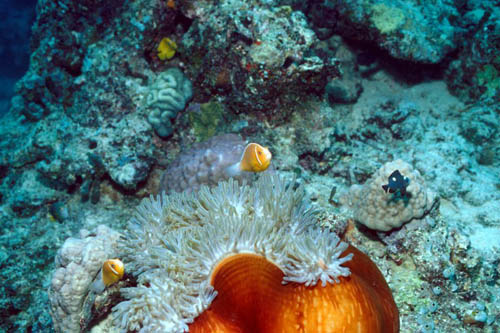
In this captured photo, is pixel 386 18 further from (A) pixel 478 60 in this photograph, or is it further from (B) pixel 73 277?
(B) pixel 73 277

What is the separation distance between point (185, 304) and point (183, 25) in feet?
16.5

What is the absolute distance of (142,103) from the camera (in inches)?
199

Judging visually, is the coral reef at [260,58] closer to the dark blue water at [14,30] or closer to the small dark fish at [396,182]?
the small dark fish at [396,182]

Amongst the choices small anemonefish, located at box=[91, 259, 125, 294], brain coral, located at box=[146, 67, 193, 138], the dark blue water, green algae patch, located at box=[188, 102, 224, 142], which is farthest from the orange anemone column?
the dark blue water

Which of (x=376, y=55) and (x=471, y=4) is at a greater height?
(x=471, y=4)

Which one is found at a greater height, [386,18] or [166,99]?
[386,18]

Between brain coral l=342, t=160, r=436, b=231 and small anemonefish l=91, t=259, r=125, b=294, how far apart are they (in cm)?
227

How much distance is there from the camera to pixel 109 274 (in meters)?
2.30

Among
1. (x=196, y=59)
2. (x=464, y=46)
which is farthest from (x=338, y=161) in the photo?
(x=464, y=46)

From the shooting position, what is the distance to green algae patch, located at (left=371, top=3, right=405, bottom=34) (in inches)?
222

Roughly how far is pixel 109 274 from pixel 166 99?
10.3 feet

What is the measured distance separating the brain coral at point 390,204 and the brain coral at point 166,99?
324 cm

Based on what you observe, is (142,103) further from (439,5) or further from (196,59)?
(439,5)

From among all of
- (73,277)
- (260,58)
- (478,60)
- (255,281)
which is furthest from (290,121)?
(478,60)
